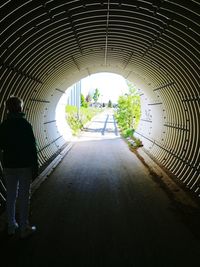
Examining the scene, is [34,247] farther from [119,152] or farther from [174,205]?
[119,152]

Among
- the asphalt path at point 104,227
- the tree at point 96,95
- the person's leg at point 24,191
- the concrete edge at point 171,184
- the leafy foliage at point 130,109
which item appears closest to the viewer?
the asphalt path at point 104,227

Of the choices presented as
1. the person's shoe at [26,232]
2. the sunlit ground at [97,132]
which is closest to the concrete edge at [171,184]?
the person's shoe at [26,232]

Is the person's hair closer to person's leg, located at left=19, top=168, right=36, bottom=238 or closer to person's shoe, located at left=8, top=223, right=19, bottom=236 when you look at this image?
person's leg, located at left=19, top=168, right=36, bottom=238

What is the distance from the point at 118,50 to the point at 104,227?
24.3 feet

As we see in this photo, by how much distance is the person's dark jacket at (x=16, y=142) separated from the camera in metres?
6.16

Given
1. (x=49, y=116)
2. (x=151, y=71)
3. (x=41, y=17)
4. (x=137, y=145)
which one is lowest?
(x=137, y=145)

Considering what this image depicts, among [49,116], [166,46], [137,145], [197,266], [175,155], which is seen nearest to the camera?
[197,266]

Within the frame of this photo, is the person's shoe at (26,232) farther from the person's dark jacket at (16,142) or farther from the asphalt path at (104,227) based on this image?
the person's dark jacket at (16,142)

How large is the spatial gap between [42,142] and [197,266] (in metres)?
9.87

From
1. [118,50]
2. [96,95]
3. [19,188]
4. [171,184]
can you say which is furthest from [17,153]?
[96,95]

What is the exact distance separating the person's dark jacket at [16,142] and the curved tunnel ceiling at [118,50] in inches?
75.6

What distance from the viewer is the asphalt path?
5.70 meters

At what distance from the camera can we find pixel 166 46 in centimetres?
993

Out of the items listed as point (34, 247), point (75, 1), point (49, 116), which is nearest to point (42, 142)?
point (49, 116)
